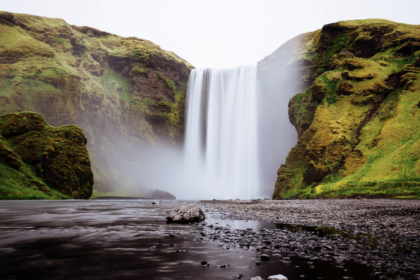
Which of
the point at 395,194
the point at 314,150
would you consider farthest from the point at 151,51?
the point at 395,194

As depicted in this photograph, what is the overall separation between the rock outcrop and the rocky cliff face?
52.0 ft

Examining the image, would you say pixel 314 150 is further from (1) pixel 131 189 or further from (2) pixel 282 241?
(1) pixel 131 189

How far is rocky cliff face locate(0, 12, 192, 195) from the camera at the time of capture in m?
59.6

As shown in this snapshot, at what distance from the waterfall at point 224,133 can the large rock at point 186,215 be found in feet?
174

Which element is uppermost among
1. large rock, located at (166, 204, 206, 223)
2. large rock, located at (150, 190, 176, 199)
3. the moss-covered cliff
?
the moss-covered cliff

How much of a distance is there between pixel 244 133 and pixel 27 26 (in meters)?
68.3

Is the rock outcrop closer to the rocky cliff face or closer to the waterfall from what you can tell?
the rocky cliff face

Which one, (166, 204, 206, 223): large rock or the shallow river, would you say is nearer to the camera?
the shallow river

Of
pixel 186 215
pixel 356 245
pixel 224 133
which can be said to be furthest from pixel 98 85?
pixel 356 245

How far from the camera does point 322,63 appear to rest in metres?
57.3

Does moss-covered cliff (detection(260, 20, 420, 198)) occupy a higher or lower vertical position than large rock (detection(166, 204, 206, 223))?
higher

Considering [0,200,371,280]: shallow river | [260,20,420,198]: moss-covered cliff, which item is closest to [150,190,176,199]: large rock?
[260,20,420,198]: moss-covered cliff

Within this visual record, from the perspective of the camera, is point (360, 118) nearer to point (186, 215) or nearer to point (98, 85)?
point (186, 215)

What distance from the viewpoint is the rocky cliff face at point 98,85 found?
Result: 59562 millimetres
